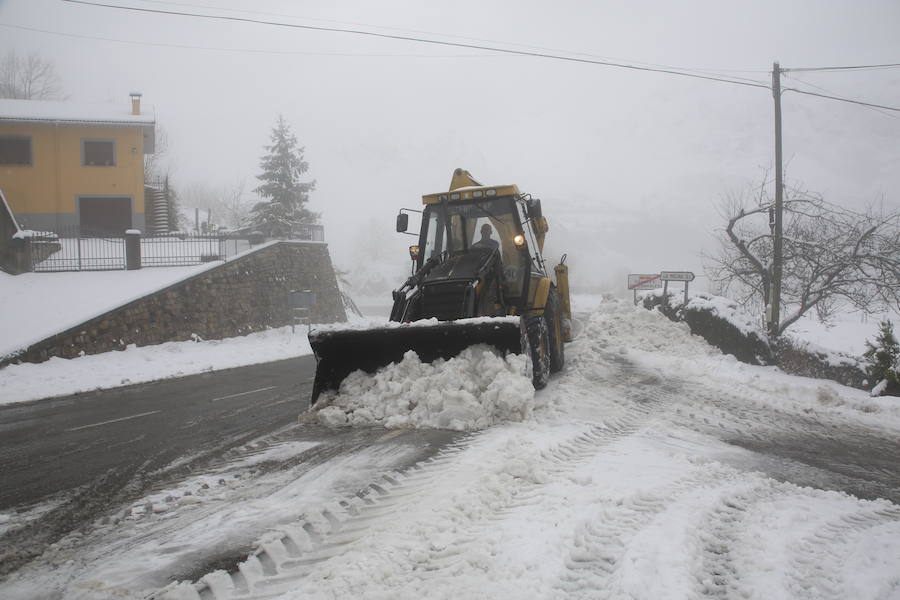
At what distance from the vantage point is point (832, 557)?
10.1ft

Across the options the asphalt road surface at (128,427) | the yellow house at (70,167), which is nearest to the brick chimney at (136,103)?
Answer: the yellow house at (70,167)

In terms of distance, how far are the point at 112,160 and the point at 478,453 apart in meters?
29.4

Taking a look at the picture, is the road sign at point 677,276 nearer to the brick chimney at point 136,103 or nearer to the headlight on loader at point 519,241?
the headlight on loader at point 519,241

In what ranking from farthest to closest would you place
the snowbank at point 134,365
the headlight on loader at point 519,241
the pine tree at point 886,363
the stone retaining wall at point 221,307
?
the stone retaining wall at point 221,307, the snowbank at point 134,365, the pine tree at point 886,363, the headlight on loader at point 519,241

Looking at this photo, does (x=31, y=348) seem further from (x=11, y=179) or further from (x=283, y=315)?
(x=11, y=179)

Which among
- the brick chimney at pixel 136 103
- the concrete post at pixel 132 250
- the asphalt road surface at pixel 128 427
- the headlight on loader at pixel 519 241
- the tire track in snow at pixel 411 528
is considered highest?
the brick chimney at pixel 136 103

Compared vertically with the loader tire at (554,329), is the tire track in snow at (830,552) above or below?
below

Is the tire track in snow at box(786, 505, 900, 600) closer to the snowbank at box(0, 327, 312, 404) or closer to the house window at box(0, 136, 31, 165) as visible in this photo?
the snowbank at box(0, 327, 312, 404)

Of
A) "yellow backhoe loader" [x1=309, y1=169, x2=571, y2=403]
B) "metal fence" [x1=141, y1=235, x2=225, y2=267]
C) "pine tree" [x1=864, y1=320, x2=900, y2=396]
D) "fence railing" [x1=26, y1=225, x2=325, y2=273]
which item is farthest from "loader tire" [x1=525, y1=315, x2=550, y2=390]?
"metal fence" [x1=141, y1=235, x2=225, y2=267]

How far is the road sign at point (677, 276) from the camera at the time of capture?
46.8 ft


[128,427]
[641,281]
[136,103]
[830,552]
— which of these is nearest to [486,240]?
[128,427]

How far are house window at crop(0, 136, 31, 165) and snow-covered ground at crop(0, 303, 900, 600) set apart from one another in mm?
29426

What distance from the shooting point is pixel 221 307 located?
18312mm

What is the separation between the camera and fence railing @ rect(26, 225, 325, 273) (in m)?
17.6
